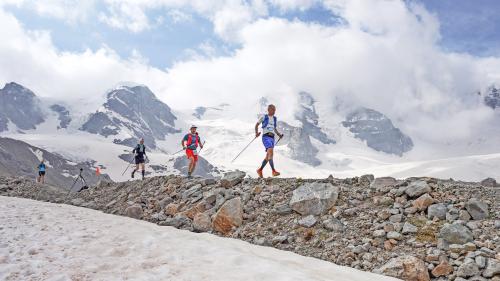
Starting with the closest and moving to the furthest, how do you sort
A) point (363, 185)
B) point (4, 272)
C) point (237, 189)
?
point (4, 272)
point (363, 185)
point (237, 189)

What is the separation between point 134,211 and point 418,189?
975 centimetres

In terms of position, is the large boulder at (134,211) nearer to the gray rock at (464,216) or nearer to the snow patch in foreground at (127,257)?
the snow patch in foreground at (127,257)

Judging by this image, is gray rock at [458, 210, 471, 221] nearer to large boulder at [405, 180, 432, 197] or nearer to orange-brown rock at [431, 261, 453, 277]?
large boulder at [405, 180, 432, 197]

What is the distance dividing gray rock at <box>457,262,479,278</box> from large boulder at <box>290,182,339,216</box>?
4.16 meters

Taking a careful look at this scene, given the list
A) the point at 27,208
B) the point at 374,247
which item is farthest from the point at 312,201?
the point at 27,208

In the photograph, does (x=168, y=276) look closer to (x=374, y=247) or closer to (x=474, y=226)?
(x=374, y=247)

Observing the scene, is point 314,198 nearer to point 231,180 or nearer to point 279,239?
point 279,239

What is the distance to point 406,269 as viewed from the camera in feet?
33.0

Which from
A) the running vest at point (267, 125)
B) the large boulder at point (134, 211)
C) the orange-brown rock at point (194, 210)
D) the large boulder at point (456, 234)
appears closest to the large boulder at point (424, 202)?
the large boulder at point (456, 234)

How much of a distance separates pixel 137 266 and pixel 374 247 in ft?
18.9

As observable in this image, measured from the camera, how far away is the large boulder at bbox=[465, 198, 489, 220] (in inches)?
444

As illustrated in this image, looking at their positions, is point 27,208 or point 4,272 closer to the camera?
point 4,272

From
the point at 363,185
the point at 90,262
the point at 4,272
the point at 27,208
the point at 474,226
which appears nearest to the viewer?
the point at 4,272

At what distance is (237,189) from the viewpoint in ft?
51.2
